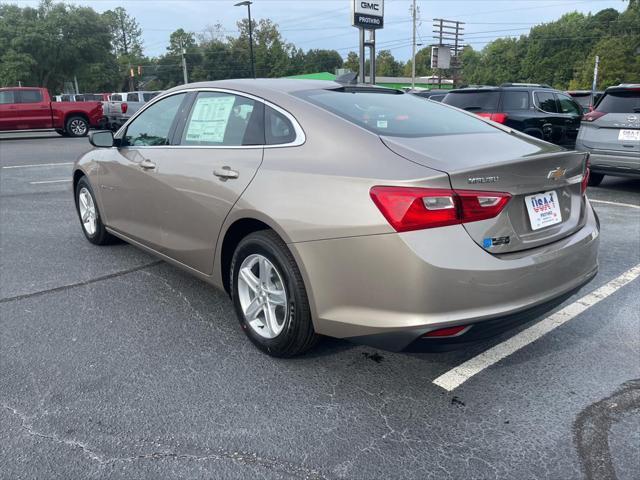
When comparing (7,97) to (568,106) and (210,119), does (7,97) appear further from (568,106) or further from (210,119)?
(210,119)

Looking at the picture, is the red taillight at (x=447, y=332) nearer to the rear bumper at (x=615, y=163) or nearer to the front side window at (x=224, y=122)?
the front side window at (x=224, y=122)

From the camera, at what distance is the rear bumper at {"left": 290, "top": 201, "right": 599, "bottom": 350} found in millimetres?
2311

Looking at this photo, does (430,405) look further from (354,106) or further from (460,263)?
(354,106)

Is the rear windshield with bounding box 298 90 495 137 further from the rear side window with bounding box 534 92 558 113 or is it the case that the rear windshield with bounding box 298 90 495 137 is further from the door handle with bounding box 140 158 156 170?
the rear side window with bounding box 534 92 558 113

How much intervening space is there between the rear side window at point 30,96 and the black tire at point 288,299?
19.7m

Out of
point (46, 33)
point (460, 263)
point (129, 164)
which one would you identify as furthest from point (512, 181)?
point (46, 33)

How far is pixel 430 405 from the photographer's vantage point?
264cm

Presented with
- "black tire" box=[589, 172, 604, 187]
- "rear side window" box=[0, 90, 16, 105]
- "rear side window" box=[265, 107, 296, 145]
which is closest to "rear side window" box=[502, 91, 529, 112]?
"black tire" box=[589, 172, 604, 187]

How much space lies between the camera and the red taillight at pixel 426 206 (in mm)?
2316

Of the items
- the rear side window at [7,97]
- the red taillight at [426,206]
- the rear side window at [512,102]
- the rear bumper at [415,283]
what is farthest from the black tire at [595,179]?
the rear side window at [7,97]

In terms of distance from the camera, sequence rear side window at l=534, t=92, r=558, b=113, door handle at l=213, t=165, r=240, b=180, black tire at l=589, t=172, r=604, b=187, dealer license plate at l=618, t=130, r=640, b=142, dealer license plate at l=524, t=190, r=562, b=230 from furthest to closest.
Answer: rear side window at l=534, t=92, r=558, b=113, black tire at l=589, t=172, r=604, b=187, dealer license plate at l=618, t=130, r=640, b=142, door handle at l=213, t=165, r=240, b=180, dealer license plate at l=524, t=190, r=562, b=230

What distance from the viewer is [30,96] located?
1934cm

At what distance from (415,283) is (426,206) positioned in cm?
34

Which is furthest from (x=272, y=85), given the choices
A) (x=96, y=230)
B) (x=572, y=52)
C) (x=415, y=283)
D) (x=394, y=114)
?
(x=572, y=52)
